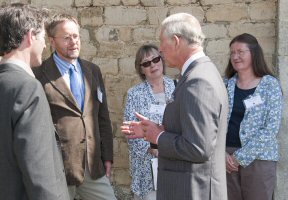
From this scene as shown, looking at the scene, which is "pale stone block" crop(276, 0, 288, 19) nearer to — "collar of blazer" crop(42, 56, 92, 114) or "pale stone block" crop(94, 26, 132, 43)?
"pale stone block" crop(94, 26, 132, 43)

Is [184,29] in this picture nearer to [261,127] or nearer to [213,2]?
[261,127]

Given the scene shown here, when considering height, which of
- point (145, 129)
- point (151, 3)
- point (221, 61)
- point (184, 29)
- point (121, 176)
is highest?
point (151, 3)

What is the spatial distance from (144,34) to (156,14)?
248 millimetres

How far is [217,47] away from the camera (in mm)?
4945

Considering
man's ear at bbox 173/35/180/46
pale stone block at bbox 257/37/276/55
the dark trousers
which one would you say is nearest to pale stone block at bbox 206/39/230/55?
pale stone block at bbox 257/37/276/55

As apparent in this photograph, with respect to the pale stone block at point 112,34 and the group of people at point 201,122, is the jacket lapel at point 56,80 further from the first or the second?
the pale stone block at point 112,34

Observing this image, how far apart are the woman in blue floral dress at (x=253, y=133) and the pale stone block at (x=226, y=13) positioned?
0.96 m

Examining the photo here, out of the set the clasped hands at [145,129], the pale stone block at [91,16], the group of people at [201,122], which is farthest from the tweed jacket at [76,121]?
the pale stone block at [91,16]

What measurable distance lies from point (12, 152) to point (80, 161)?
1.32m

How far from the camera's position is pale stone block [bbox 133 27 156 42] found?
511cm

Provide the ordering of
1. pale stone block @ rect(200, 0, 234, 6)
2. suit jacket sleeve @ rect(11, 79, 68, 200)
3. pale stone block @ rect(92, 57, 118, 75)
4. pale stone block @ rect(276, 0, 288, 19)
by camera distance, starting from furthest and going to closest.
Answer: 1. pale stone block @ rect(92, 57, 118, 75)
2. pale stone block @ rect(200, 0, 234, 6)
3. pale stone block @ rect(276, 0, 288, 19)
4. suit jacket sleeve @ rect(11, 79, 68, 200)

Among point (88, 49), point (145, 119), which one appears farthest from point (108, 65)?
point (145, 119)

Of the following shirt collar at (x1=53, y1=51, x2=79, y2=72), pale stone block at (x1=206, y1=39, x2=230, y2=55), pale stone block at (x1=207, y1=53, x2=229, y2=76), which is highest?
pale stone block at (x1=206, y1=39, x2=230, y2=55)

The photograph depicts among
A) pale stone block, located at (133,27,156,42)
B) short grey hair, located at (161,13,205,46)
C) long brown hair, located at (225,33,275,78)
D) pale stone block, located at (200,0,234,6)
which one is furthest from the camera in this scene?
pale stone block, located at (133,27,156,42)
